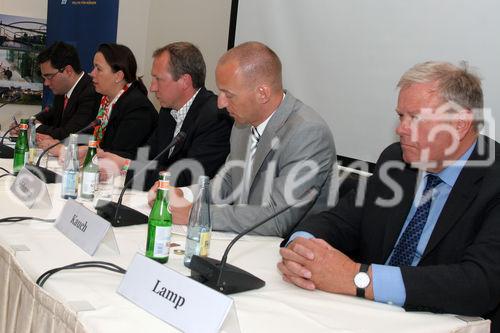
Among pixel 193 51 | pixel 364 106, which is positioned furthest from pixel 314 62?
pixel 193 51

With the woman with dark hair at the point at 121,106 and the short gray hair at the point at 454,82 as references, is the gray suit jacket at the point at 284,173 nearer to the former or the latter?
the short gray hair at the point at 454,82

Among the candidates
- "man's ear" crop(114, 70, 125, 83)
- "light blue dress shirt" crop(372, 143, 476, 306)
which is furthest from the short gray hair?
"man's ear" crop(114, 70, 125, 83)

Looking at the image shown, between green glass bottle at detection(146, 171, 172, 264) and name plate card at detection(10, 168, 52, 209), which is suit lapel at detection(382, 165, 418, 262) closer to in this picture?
green glass bottle at detection(146, 171, 172, 264)

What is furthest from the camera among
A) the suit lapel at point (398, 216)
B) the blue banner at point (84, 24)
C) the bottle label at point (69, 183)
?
the blue banner at point (84, 24)

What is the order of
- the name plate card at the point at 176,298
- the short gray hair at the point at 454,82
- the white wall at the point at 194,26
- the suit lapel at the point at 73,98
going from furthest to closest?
the white wall at the point at 194,26 → the suit lapel at the point at 73,98 → the short gray hair at the point at 454,82 → the name plate card at the point at 176,298

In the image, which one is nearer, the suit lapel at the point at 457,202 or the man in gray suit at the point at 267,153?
the suit lapel at the point at 457,202

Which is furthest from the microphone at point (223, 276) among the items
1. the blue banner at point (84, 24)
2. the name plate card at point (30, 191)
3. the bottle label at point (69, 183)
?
the blue banner at point (84, 24)

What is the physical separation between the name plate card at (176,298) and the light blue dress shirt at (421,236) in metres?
0.47

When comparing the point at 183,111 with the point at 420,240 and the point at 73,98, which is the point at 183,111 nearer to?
the point at 73,98

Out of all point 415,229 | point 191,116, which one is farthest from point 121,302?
point 191,116

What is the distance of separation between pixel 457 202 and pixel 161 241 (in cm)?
83

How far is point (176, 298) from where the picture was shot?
123cm

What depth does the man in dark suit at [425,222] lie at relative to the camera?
1467mm

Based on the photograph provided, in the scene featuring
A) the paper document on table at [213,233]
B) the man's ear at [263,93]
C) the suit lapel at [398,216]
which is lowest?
the paper document on table at [213,233]
